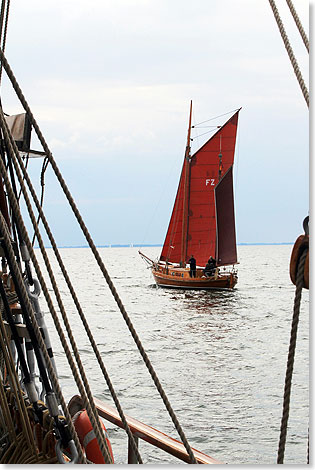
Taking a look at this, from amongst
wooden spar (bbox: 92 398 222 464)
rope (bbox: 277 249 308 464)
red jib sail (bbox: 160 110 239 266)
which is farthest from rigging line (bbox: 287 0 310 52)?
red jib sail (bbox: 160 110 239 266)

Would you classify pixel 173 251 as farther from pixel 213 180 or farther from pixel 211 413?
pixel 211 413

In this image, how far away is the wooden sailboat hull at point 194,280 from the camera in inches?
1095

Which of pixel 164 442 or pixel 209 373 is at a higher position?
pixel 164 442

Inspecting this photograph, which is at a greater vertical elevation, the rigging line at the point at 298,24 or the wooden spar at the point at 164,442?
the rigging line at the point at 298,24

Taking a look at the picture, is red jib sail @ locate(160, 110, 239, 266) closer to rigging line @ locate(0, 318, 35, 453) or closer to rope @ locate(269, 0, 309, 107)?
rigging line @ locate(0, 318, 35, 453)

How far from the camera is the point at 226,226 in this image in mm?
27516

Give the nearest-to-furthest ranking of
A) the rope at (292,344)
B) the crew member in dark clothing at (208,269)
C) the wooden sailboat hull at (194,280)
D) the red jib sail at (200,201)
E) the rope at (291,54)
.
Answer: the rope at (292,344) → the rope at (291,54) → the crew member in dark clothing at (208,269) → the wooden sailboat hull at (194,280) → the red jib sail at (200,201)

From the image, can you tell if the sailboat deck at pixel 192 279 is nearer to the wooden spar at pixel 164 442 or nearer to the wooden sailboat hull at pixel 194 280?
the wooden sailboat hull at pixel 194 280

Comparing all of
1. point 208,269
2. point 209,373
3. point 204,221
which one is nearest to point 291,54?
point 209,373

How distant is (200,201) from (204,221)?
0.95 m

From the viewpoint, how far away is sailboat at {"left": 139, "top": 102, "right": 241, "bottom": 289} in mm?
27609

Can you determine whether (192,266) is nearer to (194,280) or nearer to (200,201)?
(194,280)

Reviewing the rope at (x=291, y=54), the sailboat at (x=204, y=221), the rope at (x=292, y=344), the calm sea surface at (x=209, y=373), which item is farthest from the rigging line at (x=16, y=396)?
the sailboat at (x=204, y=221)

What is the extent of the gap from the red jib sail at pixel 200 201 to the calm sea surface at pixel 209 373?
2.66 meters
